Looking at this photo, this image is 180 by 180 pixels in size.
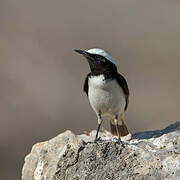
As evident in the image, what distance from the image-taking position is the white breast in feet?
23.3

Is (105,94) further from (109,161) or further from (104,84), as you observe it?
(109,161)

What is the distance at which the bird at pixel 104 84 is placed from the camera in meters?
7.03

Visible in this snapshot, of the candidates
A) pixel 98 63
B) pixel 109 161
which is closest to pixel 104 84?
pixel 98 63

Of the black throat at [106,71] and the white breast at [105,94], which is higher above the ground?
the black throat at [106,71]

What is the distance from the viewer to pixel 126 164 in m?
5.58

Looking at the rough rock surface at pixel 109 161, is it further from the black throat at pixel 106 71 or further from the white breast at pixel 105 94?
the black throat at pixel 106 71

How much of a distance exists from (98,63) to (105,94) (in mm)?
431

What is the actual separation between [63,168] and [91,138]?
1676 mm

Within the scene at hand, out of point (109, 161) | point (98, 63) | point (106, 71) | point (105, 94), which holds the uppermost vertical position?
point (98, 63)

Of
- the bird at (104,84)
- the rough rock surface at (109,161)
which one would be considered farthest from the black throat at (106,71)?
the rough rock surface at (109,161)

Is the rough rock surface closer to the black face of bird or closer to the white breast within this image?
the white breast

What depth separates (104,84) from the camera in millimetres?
7078

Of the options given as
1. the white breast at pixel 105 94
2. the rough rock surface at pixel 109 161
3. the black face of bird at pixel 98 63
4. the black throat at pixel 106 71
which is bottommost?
the rough rock surface at pixel 109 161

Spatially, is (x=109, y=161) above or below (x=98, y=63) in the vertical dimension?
below
